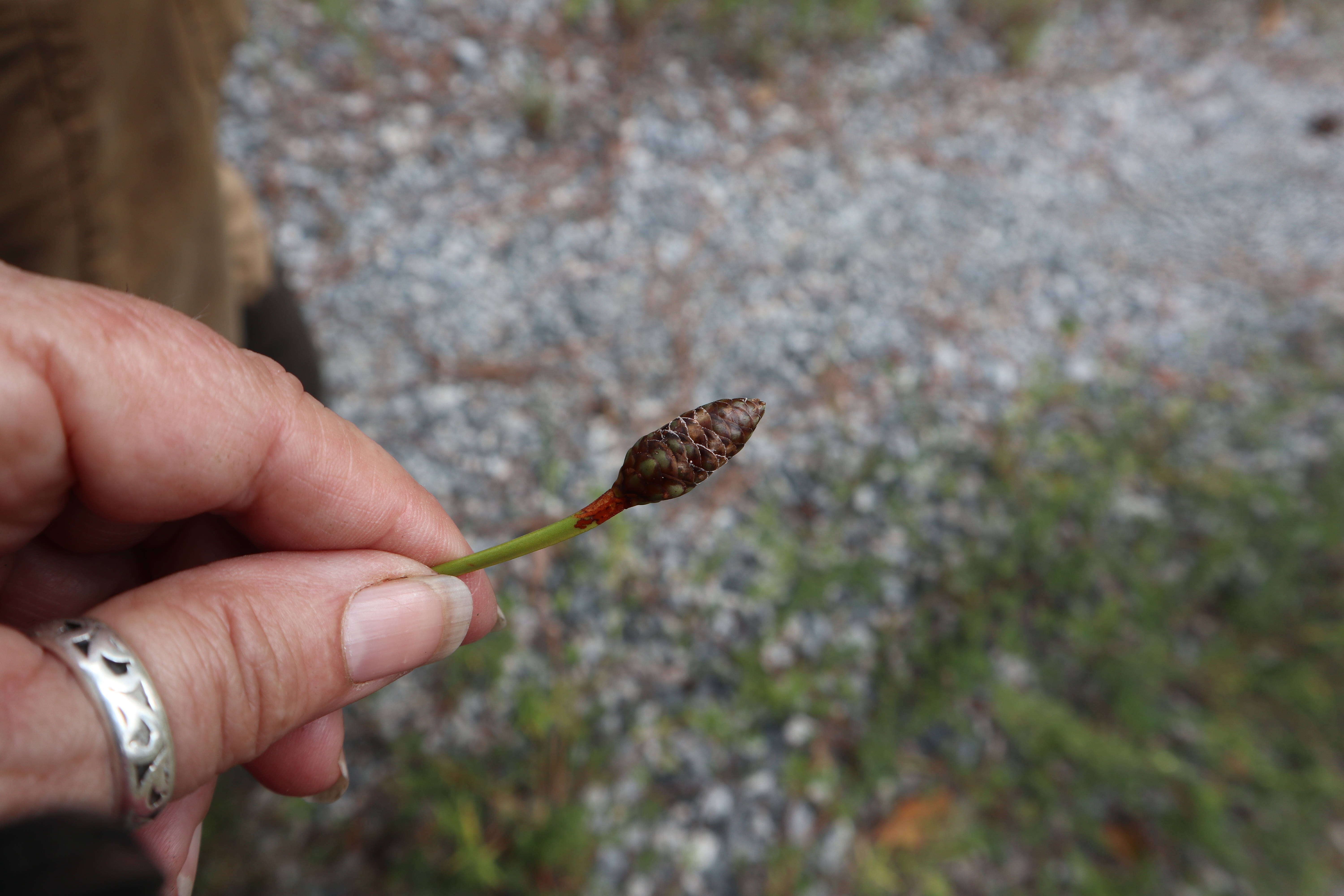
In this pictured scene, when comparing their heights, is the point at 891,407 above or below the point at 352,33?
below

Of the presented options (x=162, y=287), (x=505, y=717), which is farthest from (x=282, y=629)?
(x=505, y=717)

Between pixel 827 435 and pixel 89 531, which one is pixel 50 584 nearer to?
pixel 89 531

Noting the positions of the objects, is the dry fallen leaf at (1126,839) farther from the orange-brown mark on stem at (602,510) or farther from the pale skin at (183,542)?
the orange-brown mark on stem at (602,510)

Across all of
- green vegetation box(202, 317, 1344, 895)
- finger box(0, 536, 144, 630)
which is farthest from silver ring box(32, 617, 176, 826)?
green vegetation box(202, 317, 1344, 895)

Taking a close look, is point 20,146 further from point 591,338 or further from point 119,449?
point 591,338

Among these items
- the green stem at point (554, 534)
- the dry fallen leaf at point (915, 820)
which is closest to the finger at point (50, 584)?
the green stem at point (554, 534)

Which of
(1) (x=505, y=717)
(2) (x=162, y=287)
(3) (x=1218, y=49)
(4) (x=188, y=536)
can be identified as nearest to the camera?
(4) (x=188, y=536)

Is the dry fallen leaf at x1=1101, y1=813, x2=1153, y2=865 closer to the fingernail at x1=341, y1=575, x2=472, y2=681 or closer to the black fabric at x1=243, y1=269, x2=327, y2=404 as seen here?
the fingernail at x1=341, y1=575, x2=472, y2=681
